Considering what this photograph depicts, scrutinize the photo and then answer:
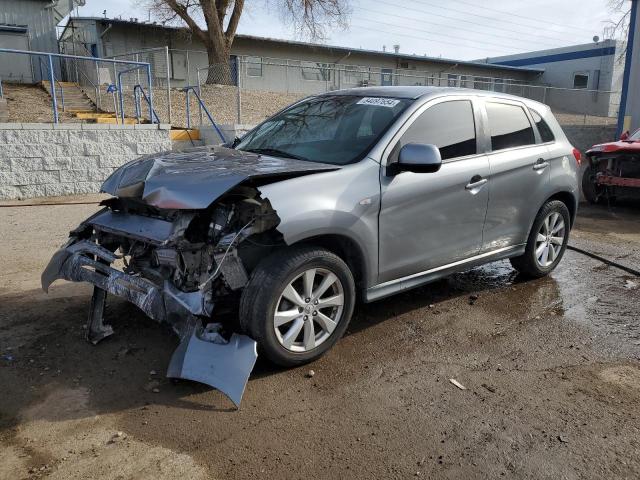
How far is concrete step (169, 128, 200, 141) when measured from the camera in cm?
1325

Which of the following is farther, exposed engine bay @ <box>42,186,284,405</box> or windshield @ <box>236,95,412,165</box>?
windshield @ <box>236,95,412,165</box>

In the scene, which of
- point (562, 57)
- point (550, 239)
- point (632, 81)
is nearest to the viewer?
point (550, 239)

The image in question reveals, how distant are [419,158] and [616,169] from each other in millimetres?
7388

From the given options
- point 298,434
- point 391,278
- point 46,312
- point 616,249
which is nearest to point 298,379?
point 298,434

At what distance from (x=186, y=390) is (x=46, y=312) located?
1.88 meters

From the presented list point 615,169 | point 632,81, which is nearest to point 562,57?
point 632,81

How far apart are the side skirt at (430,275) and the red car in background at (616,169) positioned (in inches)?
215

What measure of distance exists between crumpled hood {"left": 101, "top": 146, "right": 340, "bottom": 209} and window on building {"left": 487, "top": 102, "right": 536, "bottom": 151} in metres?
1.85

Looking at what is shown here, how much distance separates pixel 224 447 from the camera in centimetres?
274

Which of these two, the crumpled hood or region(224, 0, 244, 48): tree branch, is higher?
region(224, 0, 244, 48): tree branch

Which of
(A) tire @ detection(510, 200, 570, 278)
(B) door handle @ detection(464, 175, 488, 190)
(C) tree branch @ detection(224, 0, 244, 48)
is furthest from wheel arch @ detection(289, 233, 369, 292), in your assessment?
(C) tree branch @ detection(224, 0, 244, 48)

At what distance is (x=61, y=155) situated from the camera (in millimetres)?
9734

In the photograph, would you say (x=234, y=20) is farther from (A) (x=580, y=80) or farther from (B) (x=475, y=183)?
(A) (x=580, y=80)

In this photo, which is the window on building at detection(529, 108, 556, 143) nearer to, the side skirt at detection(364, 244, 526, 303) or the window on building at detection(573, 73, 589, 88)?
the side skirt at detection(364, 244, 526, 303)
